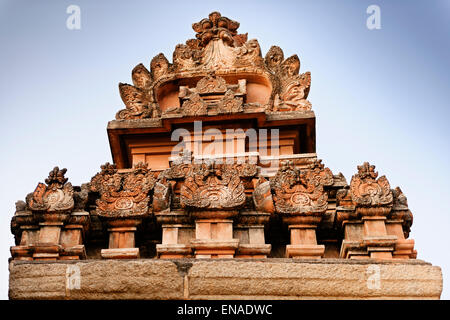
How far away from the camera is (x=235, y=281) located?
590cm

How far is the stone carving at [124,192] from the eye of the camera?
275 inches

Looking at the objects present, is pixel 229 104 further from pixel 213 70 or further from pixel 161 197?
pixel 161 197

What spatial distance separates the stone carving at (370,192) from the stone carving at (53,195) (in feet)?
11.5

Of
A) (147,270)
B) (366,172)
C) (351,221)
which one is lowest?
(147,270)

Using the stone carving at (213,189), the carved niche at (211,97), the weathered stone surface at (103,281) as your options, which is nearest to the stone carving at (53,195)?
the weathered stone surface at (103,281)

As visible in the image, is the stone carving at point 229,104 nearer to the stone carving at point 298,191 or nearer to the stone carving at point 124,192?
the stone carving at point 298,191

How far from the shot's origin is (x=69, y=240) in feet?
22.7

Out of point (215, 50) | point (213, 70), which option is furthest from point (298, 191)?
point (215, 50)

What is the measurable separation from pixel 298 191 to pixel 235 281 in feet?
5.71
